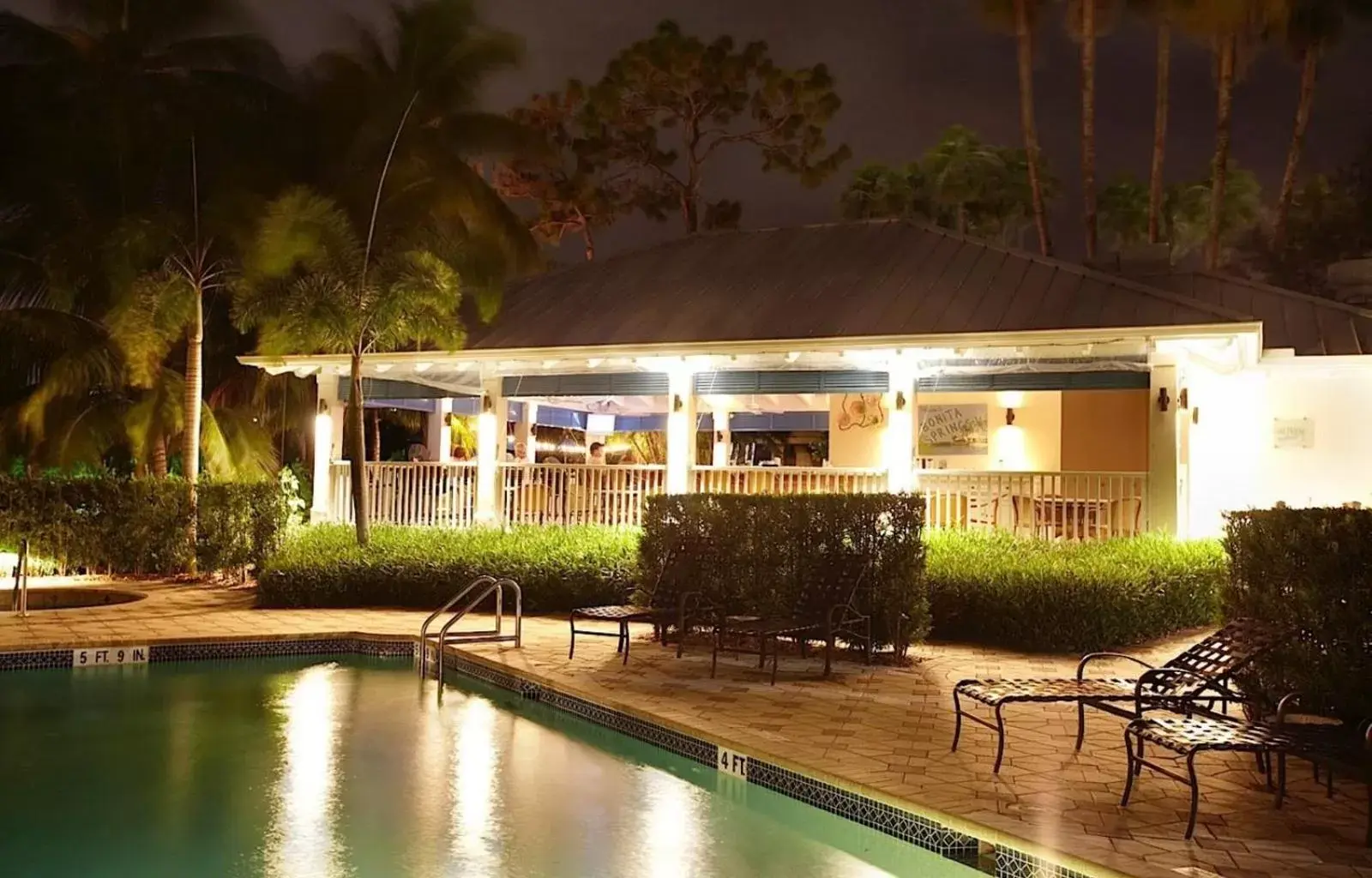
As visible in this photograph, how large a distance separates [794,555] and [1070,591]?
9.00 ft

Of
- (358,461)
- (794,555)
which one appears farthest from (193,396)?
(794,555)

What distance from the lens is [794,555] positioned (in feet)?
38.4

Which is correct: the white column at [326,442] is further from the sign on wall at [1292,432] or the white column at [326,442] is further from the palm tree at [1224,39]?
the palm tree at [1224,39]

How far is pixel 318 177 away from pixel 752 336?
8.05 meters

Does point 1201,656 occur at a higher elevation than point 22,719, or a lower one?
higher

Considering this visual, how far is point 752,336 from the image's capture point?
15.4 meters

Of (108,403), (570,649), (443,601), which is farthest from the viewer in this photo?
(108,403)

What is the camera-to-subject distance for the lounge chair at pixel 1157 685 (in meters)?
6.98

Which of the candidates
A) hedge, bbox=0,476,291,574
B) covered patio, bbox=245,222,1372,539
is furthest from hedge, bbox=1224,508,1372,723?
hedge, bbox=0,476,291,574

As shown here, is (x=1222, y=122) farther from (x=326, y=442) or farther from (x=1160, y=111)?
(x=326, y=442)

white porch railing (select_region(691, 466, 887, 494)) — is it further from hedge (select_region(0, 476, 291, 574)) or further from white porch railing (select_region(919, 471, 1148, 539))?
hedge (select_region(0, 476, 291, 574))

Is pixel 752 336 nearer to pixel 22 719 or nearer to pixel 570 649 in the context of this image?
pixel 570 649

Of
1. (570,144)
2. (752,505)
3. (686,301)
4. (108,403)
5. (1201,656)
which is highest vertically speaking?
(570,144)

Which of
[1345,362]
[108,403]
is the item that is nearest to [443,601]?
[108,403]
